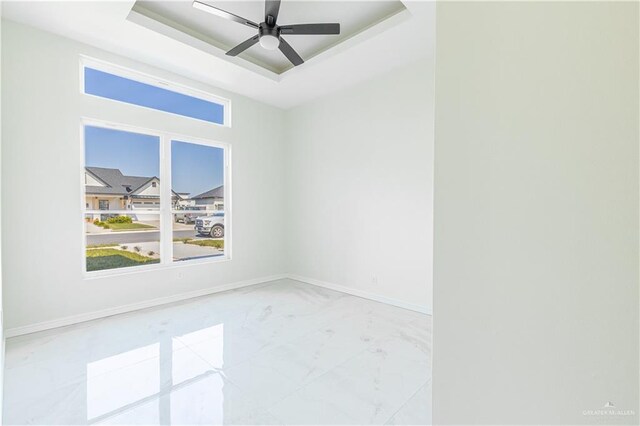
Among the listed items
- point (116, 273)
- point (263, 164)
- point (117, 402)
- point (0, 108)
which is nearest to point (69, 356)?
point (117, 402)

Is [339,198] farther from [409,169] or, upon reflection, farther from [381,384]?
[381,384]

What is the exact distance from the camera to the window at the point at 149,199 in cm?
364

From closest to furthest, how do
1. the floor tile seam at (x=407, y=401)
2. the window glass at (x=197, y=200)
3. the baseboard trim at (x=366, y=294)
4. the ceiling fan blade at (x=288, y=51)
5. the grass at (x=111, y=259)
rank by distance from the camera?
the floor tile seam at (x=407, y=401), the ceiling fan blade at (x=288, y=51), the grass at (x=111, y=259), the baseboard trim at (x=366, y=294), the window glass at (x=197, y=200)

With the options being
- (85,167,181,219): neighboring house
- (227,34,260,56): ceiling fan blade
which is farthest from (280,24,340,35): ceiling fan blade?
(85,167,181,219): neighboring house

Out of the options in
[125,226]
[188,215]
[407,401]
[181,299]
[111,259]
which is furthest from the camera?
[188,215]

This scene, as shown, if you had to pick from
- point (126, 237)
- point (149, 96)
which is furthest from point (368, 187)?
point (126, 237)

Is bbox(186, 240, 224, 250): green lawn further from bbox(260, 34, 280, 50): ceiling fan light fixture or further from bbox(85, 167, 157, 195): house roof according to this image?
bbox(260, 34, 280, 50): ceiling fan light fixture

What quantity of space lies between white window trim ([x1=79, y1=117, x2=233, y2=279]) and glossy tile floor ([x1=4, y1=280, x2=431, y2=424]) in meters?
0.69

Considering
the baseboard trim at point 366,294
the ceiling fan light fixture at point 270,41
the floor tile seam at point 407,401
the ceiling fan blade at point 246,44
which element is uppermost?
the ceiling fan blade at point 246,44

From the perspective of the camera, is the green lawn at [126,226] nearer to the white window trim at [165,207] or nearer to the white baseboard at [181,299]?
the white window trim at [165,207]

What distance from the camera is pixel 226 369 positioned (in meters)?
2.41

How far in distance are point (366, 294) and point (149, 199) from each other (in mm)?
3452

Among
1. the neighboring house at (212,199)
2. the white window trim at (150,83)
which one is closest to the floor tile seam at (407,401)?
the neighboring house at (212,199)

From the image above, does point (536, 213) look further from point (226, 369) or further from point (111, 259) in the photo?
point (111, 259)
